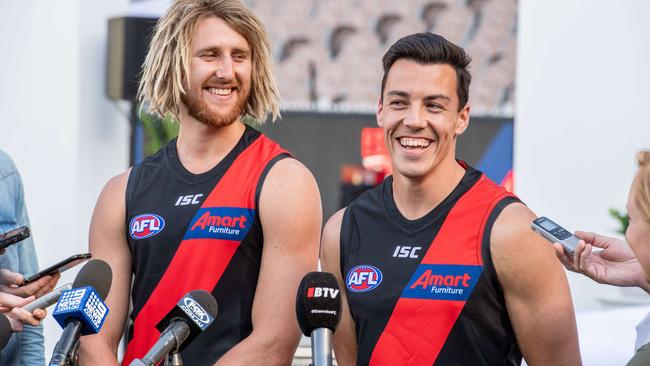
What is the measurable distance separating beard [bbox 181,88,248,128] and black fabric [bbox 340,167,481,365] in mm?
428

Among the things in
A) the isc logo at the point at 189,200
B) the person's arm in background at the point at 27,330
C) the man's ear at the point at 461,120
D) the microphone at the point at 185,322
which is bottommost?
the person's arm in background at the point at 27,330

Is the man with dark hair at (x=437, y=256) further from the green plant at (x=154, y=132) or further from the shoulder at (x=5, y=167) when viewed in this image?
the green plant at (x=154, y=132)

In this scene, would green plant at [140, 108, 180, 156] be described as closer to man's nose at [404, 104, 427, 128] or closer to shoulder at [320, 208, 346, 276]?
shoulder at [320, 208, 346, 276]

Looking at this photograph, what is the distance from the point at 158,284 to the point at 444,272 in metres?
0.80

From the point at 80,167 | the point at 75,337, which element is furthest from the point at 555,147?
the point at 75,337

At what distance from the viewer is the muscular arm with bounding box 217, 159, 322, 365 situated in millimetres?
2885

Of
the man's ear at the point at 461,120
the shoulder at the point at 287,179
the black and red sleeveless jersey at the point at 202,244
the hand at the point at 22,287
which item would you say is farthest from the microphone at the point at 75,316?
the man's ear at the point at 461,120

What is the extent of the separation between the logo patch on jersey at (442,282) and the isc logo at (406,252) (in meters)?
0.04

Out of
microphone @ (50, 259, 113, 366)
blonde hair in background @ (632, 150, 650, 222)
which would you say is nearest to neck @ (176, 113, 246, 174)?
microphone @ (50, 259, 113, 366)

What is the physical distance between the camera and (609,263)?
2662 millimetres

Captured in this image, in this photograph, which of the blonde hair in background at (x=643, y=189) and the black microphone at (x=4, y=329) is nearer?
the blonde hair in background at (x=643, y=189)

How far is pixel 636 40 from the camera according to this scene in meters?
7.04

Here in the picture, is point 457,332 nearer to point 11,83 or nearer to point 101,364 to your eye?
point 101,364

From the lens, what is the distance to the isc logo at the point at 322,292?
7.70 ft
